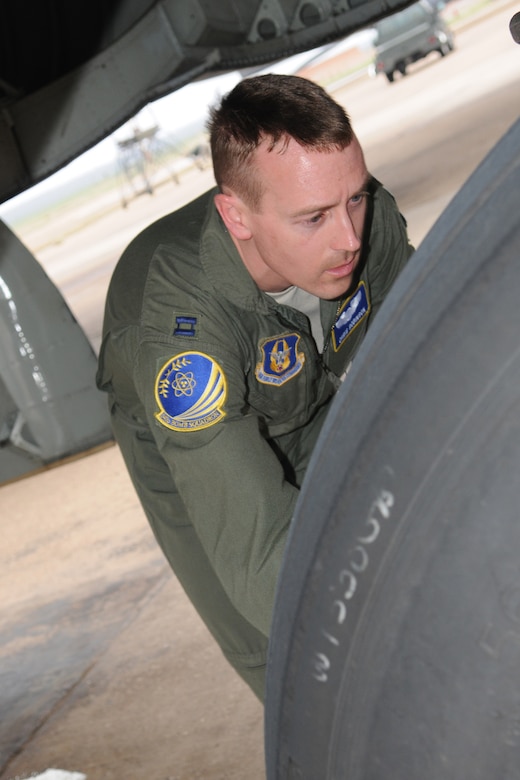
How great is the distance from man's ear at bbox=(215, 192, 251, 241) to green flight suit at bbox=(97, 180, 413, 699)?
0.27ft

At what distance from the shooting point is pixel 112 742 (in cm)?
221

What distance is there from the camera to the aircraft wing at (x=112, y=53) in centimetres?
299

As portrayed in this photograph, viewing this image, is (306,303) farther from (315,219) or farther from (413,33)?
(413,33)

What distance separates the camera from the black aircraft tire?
0.63m

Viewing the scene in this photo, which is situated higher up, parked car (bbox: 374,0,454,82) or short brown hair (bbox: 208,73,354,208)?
short brown hair (bbox: 208,73,354,208)

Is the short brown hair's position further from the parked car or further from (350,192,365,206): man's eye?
the parked car

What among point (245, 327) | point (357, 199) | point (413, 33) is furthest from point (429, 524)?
point (413, 33)

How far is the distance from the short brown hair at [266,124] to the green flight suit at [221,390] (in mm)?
172

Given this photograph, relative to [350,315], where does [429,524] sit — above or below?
above

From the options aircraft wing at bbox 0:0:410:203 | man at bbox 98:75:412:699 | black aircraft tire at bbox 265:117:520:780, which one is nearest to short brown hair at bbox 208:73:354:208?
man at bbox 98:75:412:699

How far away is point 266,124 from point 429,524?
0.78 metres

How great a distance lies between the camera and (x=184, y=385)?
1.29 m

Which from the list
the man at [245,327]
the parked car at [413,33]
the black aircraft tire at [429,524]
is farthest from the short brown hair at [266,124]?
the parked car at [413,33]

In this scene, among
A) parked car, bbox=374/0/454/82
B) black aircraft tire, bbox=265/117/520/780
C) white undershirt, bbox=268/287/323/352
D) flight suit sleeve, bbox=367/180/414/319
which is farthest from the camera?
parked car, bbox=374/0/454/82
